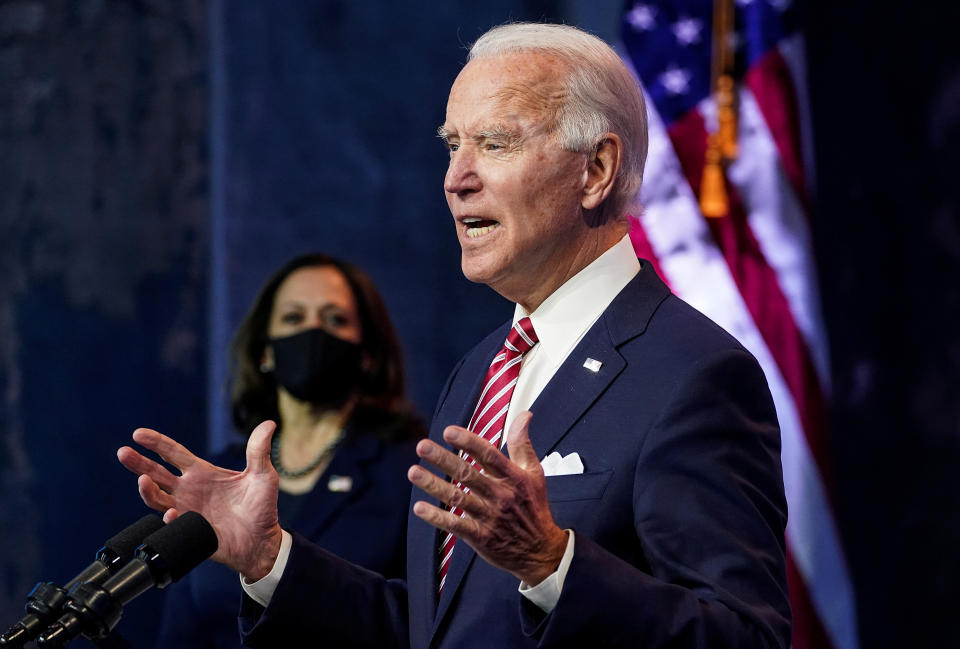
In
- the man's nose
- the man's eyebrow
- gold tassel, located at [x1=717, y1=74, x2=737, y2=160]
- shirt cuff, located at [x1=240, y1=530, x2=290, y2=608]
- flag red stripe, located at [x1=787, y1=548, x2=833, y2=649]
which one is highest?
gold tassel, located at [x1=717, y1=74, x2=737, y2=160]

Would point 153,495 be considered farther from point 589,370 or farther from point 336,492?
point 336,492

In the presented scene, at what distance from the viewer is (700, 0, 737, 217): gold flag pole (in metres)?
3.76

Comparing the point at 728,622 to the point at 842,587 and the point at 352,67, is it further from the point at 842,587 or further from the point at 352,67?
the point at 352,67

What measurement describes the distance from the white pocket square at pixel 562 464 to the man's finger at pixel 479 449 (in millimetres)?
310

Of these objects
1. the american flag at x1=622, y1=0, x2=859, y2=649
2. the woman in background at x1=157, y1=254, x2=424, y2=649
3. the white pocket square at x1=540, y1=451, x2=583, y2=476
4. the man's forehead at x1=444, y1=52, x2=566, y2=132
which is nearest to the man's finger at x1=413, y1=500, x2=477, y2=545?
the white pocket square at x1=540, y1=451, x2=583, y2=476

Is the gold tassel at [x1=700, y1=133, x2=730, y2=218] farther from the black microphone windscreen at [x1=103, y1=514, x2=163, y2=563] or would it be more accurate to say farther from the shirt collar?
the black microphone windscreen at [x1=103, y1=514, x2=163, y2=563]

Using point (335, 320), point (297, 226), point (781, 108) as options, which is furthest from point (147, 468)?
point (297, 226)

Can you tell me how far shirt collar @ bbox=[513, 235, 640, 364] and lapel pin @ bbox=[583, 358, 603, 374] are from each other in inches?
4.1

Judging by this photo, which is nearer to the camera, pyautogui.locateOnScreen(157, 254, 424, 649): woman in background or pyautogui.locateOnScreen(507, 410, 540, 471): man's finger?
pyautogui.locateOnScreen(507, 410, 540, 471): man's finger

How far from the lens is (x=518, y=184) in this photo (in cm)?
185

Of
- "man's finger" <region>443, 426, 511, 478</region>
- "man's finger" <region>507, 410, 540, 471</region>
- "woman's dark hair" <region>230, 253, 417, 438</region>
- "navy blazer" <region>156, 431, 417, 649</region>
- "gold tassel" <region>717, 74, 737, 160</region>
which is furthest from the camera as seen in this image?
"gold tassel" <region>717, 74, 737, 160</region>

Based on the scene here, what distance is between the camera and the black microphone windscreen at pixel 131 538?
1471 millimetres

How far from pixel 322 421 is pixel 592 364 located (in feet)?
6.09

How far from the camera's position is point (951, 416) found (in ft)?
11.7
